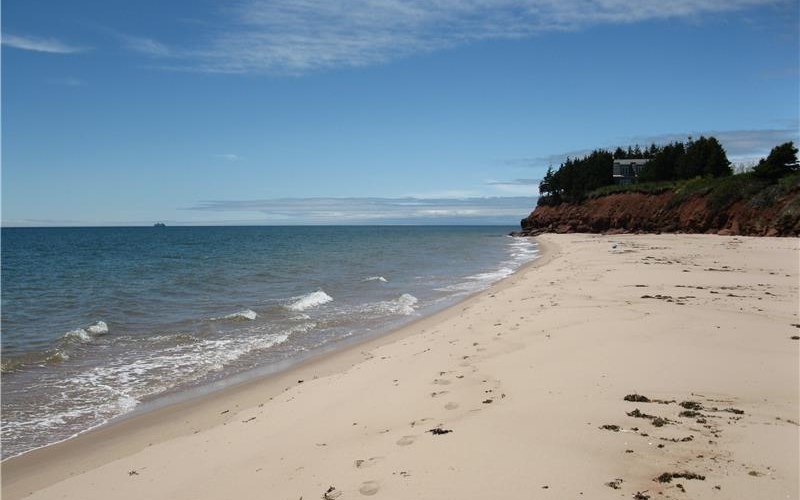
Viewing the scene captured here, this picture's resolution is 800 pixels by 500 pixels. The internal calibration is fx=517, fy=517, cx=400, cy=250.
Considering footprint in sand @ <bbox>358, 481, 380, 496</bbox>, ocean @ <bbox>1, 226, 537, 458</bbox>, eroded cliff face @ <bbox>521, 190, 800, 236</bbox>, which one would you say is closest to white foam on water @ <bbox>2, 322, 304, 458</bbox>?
ocean @ <bbox>1, 226, 537, 458</bbox>

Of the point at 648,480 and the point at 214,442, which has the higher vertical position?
the point at 648,480

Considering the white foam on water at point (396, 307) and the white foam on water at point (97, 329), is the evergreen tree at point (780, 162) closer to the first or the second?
the white foam on water at point (396, 307)

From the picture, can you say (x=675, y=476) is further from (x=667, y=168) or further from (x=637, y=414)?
(x=667, y=168)

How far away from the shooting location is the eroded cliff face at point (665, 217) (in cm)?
3481

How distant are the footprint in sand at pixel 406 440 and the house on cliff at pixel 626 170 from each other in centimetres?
8194

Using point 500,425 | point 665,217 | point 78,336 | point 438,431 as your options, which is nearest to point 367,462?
point 438,431

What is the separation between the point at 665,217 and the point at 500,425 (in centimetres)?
5224

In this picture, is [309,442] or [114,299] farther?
[114,299]

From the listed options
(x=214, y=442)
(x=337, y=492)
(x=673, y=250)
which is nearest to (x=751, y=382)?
(x=337, y=492)

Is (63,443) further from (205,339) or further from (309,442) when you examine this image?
(205,339)

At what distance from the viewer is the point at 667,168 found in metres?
63.4

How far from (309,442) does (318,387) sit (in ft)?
9.11

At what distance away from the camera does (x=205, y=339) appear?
13.5 meters

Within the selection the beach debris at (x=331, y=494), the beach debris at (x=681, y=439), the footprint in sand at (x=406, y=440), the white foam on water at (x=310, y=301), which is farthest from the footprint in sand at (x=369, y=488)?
the white foam on water at (x=310, y=301)
